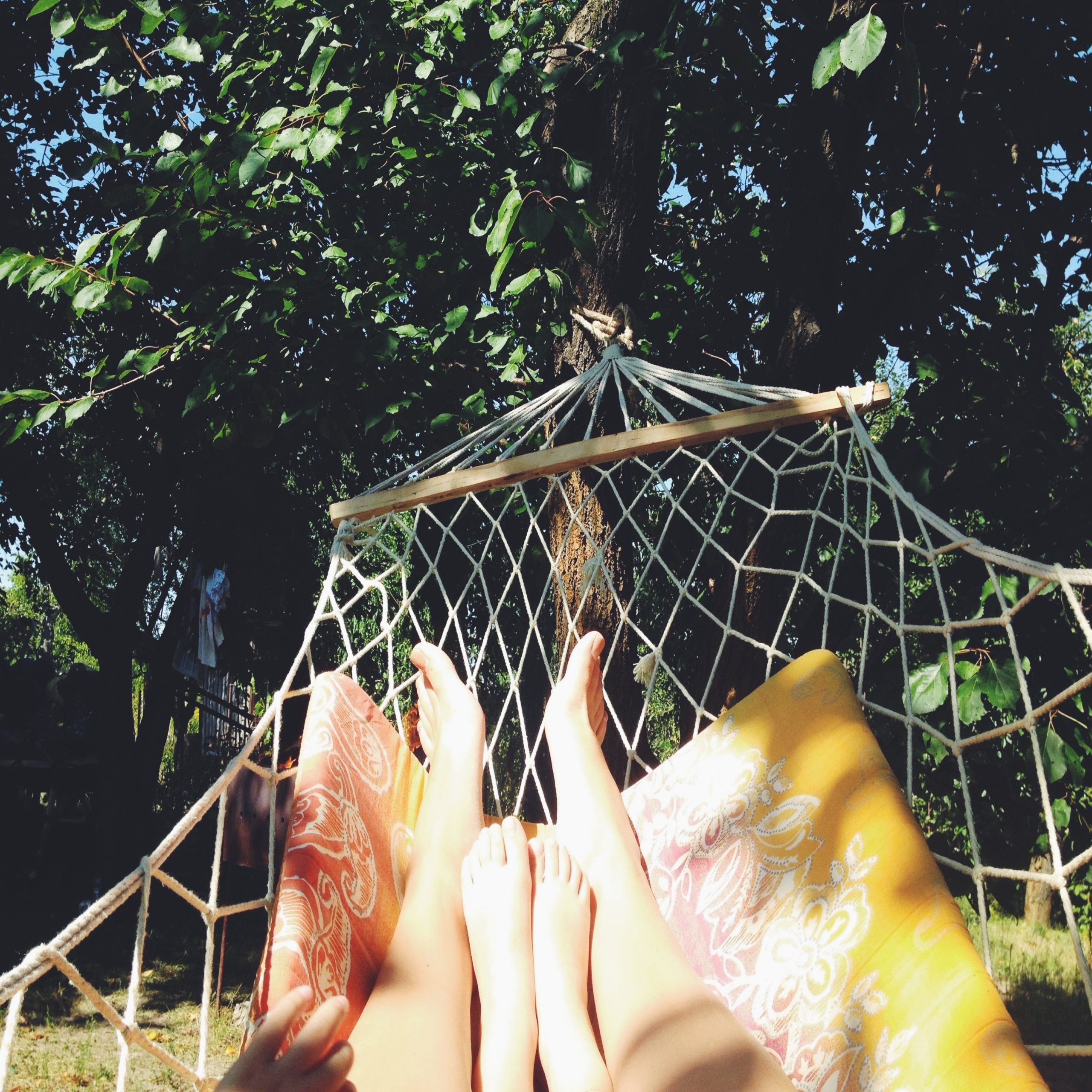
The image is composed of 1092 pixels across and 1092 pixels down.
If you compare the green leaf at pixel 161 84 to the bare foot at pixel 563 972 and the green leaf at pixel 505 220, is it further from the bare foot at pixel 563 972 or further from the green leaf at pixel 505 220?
the bare foot at pixel 563 972

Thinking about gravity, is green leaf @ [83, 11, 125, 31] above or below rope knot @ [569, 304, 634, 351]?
above

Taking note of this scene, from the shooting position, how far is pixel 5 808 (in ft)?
15.6

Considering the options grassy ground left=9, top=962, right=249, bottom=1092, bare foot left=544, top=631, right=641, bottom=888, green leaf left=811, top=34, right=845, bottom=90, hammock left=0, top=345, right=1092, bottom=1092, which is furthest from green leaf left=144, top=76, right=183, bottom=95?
grassy ground left=9, top=962, right=249, bottom=1092

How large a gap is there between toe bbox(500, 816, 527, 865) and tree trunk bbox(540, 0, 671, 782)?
69 cm

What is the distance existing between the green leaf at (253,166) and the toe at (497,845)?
1.16 metres

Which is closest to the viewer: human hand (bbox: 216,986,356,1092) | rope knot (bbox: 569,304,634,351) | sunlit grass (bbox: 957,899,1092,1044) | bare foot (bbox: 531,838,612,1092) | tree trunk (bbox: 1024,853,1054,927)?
human hand (bbox: 216,986,356,1092)

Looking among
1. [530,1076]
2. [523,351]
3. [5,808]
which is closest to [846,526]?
[530,1076]

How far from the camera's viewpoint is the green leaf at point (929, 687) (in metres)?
1.49

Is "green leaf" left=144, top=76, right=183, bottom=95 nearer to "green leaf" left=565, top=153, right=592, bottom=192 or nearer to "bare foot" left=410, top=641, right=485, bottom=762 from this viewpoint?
"green leaf" left=565, top=153, right=592, bottom=192

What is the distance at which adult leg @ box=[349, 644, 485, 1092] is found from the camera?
843mm

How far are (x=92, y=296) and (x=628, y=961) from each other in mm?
1642

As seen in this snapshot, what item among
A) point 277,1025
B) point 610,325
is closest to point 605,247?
point 610,325

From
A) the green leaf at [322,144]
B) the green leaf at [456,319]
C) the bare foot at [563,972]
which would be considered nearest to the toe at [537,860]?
the bare foot at [563,972]

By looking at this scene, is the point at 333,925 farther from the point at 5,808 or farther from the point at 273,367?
the point at 5,808
